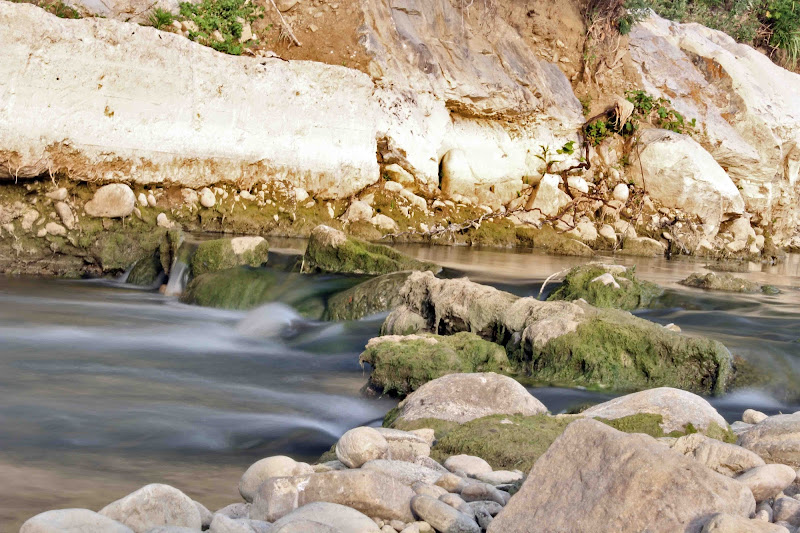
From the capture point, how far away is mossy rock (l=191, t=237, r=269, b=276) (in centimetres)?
941

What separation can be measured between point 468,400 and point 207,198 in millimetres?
8263

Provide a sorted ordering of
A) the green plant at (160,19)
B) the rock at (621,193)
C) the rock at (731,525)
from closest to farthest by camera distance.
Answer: the rock at (731,525) < the green plant at (160,19) < the rock at (621,193)

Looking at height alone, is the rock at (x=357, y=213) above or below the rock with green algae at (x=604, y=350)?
above

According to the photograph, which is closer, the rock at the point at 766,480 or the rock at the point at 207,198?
the rock at the point at 766,480

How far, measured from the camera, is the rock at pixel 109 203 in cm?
1065

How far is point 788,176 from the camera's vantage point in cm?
1916

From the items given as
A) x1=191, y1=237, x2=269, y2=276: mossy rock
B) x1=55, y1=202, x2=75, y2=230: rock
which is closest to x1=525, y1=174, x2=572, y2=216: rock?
x1=191, y1=237, x2=269, y2=276: mossy rock

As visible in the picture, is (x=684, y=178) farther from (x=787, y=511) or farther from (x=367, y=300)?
(x=787, y=511)

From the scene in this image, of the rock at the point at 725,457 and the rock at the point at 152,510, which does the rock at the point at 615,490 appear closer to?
the rock at the point at 725,457

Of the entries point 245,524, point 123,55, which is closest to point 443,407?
point 245,524

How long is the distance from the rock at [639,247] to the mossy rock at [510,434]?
10703 mm

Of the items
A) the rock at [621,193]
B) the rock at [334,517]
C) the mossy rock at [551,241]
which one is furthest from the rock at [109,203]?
the rock at [621,193]

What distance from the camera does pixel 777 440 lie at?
11.3ft

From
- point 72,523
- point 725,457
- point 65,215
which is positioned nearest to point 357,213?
point 65,215
